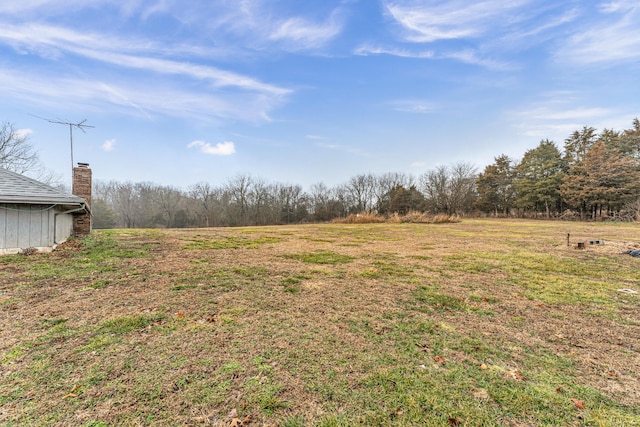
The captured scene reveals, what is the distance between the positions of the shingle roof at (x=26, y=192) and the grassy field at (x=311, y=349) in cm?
125

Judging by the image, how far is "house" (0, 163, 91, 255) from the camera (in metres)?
4.95

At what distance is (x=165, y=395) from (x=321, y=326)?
1.43m

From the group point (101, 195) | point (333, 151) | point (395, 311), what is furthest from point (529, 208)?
point (101, 195)

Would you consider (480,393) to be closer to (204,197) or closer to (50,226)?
(50,226)

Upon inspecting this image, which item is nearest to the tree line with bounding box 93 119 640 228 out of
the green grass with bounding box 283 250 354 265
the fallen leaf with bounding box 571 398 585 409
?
the green grass with bounding box 283 250 354 265

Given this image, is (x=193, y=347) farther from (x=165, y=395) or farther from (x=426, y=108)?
(x=426, y=108)

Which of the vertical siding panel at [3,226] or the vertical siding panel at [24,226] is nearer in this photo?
the vertical siding panel at [3,226]

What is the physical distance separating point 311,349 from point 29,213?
701cm

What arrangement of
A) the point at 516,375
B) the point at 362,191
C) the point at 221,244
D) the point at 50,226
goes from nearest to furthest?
1. the point at 516,375
2. the point at 50,226
3. the point at 221,244
4. the point at 362,191

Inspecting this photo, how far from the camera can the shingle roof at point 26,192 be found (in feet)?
15.9

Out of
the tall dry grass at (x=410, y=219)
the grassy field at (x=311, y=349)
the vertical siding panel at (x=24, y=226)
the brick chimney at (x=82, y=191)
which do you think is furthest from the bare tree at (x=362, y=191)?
the vertical siding panel at (x=24, y=226)

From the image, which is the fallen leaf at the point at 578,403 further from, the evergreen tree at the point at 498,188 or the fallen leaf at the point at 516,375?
the evergreen tree at the point at 498,188

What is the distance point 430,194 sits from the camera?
37094 mm

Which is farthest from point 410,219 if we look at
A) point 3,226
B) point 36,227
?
point 3,226
